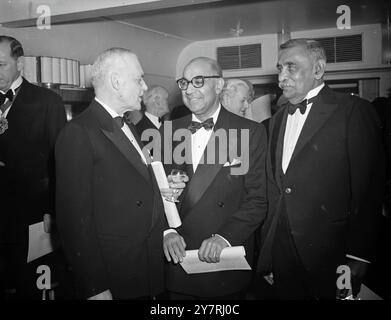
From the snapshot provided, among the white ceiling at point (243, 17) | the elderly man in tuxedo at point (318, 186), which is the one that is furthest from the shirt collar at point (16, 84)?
the elderly man in tuxedo at point (318, 186)

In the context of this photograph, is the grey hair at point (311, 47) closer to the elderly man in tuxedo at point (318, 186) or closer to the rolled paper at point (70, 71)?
the elderly man in tuxedo at point (318, 186)

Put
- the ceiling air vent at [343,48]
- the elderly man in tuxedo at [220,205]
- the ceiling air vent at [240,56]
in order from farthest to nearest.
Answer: the ceiling air vent at [240,56], the ceiling air vent at [343,48], the elderly man in tuxedo at [220,205]

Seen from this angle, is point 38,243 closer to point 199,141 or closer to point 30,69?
point 199,141

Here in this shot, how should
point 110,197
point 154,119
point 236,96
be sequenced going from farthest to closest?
1. point 154,119
2. point 236,96
3. point 110,197

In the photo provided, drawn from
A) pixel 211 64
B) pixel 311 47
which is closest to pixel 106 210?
pixel 211 64

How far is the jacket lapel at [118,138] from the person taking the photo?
156cm

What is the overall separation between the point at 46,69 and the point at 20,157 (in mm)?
1296

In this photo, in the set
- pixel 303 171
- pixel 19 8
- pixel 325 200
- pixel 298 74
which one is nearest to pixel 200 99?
pixel 298 74

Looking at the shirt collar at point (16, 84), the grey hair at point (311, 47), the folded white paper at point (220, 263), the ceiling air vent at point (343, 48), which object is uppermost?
the ceiling air vent at point (343, 48)

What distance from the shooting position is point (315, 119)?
5.76ft

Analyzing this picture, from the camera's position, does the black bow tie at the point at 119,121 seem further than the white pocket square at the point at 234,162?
No

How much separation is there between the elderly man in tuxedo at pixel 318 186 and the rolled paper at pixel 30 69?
2.33 m

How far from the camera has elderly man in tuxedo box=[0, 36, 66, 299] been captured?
225 centimetres

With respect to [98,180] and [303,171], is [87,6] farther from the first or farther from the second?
[303,171]
